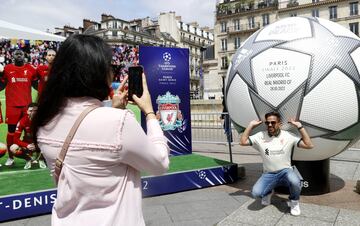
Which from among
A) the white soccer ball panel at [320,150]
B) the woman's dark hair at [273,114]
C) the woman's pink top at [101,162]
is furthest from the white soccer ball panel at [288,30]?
the woman's pink top at [101,162]

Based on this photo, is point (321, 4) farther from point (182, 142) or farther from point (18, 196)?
point (18, 196)

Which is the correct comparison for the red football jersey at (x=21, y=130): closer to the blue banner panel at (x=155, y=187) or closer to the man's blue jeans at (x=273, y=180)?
the blue banner panel at (x=155, y=187)

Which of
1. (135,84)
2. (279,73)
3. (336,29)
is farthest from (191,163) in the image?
(135,84)

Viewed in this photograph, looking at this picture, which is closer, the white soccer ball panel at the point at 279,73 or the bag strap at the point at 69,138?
the bag strap at the point at 69,138

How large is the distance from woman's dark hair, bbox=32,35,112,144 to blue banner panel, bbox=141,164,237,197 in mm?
4301

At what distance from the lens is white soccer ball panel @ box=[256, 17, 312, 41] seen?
5.09m

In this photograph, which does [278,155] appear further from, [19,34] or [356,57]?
[19,34]

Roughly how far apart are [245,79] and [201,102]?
20957 millimetres

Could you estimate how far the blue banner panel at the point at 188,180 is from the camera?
5.92m

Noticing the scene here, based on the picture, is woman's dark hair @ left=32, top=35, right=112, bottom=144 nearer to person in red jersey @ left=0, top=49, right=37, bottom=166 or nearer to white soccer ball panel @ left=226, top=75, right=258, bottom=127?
white soccer ball panel @ left=226, top=75, right=258, bottom=127

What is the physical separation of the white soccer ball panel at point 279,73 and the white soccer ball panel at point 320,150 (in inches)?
32.2

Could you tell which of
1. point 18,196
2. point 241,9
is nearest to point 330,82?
point 18,196

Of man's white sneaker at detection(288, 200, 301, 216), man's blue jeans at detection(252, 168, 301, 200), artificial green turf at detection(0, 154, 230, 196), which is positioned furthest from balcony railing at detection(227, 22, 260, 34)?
man's white sneaker at detection(288, 200, 301, 216)

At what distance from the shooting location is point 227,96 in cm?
579
